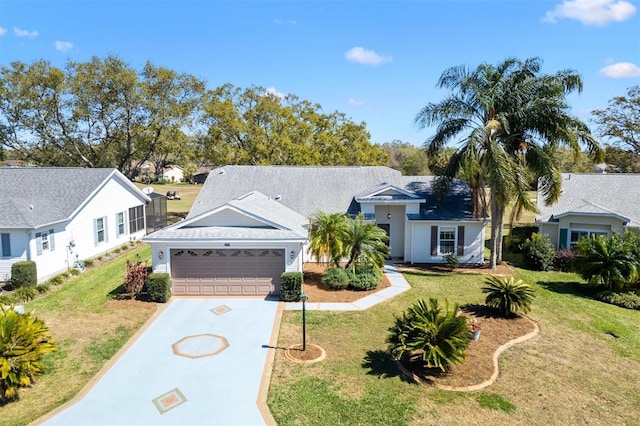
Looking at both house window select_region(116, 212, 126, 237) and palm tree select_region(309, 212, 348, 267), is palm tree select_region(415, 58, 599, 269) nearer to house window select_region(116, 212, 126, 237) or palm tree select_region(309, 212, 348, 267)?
palm tree select_region(309, 212, 348, 267)

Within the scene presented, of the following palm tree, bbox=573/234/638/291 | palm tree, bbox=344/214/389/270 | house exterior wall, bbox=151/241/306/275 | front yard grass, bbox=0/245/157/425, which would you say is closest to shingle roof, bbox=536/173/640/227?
palm tree, bbox=573/234/638/291

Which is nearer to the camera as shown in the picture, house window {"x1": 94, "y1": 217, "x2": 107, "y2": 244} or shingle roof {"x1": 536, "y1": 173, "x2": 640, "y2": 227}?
shingle roof {"x1": 536, "y1": 173, "x2": 640, "y2": 227}

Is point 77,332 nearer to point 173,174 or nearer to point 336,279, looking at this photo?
point 336,279

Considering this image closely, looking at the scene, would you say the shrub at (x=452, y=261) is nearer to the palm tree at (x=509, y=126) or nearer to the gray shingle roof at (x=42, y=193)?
the palm tree at (x=509, y=126)

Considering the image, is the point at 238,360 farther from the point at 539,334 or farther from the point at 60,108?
the point at 60,108

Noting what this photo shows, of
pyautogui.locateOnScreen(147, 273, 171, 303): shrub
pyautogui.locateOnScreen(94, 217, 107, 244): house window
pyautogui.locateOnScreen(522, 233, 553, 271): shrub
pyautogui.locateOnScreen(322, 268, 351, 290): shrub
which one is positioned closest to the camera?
pyautogui.locateOnScreen(147, 273, 171, 303): shrub

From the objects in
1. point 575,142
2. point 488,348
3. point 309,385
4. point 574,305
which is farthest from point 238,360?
point 575,142

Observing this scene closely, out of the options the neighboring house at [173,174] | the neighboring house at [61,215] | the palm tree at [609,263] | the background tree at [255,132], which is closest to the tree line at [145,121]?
the background tree at [255,132]
